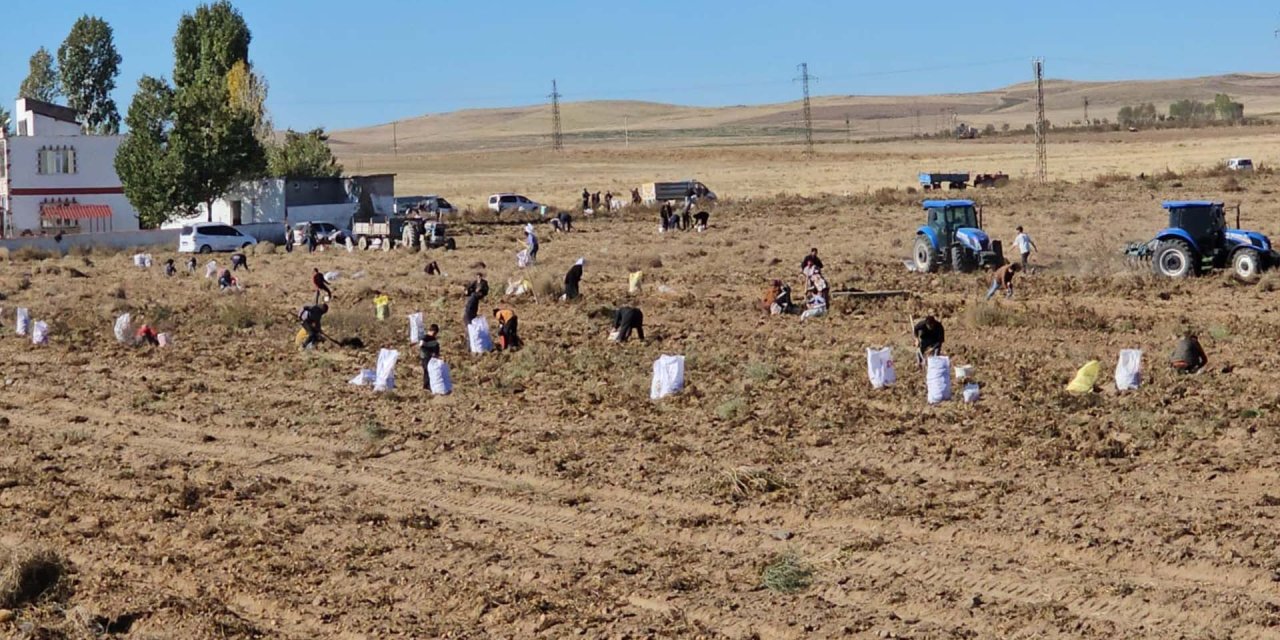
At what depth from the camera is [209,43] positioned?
198 ft

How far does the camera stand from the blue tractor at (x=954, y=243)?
30.3 metres

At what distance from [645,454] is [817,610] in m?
4.82

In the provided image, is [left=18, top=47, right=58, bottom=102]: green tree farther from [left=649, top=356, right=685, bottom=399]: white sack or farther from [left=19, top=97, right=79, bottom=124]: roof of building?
[left=649, top=356, right=685, bottom=399]: white sack

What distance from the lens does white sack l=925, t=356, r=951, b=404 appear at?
16.8m

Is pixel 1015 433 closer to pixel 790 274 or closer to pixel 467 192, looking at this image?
pixel 790 274

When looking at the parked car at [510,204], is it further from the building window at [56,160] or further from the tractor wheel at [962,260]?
the tractor wheel at [962,260]

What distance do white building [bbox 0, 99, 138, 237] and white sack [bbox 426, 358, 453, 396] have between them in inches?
1606

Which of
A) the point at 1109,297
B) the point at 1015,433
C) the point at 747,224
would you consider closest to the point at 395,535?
the point at 1015,433

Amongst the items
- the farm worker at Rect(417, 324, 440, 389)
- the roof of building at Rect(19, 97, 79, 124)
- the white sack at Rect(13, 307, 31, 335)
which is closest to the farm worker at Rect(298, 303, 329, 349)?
the farm worker at Rect(417, 324, 440, 389)

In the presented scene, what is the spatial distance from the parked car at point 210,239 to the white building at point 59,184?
39.3 ft

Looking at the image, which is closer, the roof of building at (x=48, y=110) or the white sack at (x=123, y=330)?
the white sack at (x=123, y=330)

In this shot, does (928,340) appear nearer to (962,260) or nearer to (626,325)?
(626,325)

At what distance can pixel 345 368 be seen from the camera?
20.9 m

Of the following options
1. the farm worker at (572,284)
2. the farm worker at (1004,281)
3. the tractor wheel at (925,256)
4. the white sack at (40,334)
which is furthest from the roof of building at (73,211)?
the farm worker at (1004,281)
